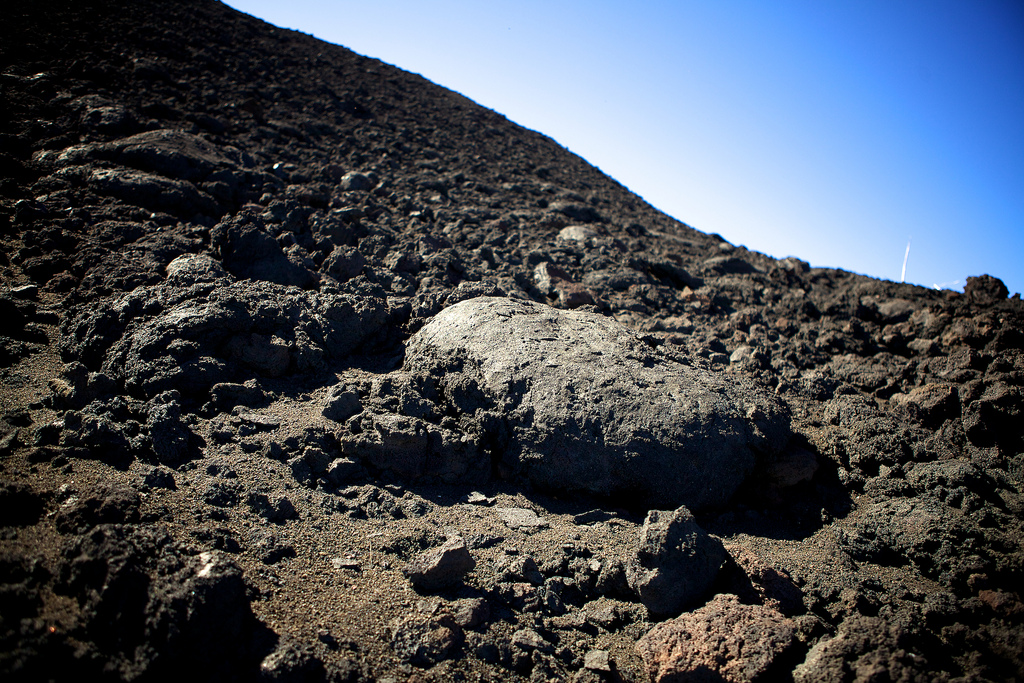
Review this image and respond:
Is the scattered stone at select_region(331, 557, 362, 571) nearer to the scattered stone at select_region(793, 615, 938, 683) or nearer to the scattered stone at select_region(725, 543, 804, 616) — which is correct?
the scattered stone at select_region(725, 543, 804, 616)

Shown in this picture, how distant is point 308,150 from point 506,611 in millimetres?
6277

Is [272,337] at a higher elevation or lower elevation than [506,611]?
higher

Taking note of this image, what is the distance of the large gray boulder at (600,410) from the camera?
115 inches

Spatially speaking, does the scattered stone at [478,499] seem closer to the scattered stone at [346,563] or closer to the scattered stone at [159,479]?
the scattered stone at [346,563]

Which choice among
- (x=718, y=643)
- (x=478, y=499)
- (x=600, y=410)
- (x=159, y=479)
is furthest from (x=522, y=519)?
(x=159, y=479)

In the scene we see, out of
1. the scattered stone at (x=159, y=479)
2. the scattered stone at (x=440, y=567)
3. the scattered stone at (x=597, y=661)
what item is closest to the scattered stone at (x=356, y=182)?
the scattered stone at (x=159, y=479)

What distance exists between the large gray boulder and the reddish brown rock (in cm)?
81

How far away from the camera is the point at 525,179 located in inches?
339

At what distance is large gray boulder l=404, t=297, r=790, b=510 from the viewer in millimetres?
2928

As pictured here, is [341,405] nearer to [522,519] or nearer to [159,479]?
[159,479]

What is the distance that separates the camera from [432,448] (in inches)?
119

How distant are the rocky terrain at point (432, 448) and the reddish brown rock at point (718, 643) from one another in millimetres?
13

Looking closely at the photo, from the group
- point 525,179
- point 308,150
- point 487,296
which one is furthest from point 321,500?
point 525,179

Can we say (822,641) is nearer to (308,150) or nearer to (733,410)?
(733,410)
